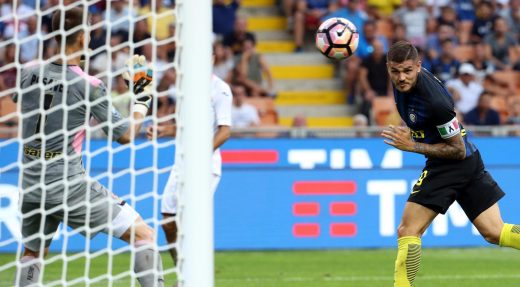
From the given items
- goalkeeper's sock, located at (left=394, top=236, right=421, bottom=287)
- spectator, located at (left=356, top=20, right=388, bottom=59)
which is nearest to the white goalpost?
goalkeeper's sock, located at (left=394, top=236, right=421, bottom=287)

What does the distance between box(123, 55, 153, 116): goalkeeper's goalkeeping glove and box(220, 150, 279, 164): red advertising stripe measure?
6247mm

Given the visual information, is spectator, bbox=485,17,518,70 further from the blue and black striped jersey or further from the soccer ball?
the blue and black striped jersey

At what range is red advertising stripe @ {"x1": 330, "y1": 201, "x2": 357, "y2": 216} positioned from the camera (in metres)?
13.4

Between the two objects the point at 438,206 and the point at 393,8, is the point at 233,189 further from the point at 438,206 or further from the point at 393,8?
the point at 393,8

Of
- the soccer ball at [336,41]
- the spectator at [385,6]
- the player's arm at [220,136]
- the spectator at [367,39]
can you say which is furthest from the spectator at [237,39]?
the soccer ball at [336,41]

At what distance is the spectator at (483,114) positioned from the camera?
1568cm

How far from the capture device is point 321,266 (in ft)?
37.9

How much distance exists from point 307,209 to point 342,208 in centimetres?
45

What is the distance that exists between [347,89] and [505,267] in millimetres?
7111

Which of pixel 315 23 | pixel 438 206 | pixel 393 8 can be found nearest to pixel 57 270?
pixel 438 206

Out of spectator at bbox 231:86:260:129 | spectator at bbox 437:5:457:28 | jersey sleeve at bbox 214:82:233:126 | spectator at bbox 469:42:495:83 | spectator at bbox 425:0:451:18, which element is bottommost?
jersey sleeve at bbox 214:82:233:126

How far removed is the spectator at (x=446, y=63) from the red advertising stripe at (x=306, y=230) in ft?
16.9

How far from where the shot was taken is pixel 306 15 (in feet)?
60.3

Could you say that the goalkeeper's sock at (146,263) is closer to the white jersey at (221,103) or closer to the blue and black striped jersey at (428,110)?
the blue and black striped jersey at (428,110)
